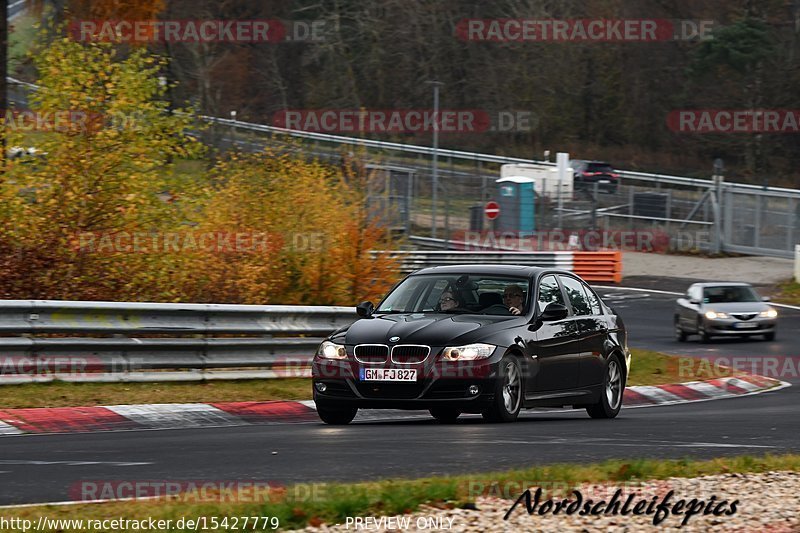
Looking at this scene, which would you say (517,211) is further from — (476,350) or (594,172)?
(476,350)

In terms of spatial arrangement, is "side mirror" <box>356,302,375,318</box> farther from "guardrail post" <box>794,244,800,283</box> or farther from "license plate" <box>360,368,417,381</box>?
"guardrail post" <box>794,244,800,283</box>

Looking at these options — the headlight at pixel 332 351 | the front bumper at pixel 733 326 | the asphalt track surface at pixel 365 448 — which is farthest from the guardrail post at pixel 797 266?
the headlight at pixel 332 351

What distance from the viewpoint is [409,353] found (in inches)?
458

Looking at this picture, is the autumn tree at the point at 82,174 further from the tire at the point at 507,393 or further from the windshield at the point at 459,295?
the tire at the point at 507,393

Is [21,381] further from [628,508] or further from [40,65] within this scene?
[628,508]

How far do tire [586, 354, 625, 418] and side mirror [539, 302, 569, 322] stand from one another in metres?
1.23

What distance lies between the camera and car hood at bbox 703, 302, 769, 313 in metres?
28.7

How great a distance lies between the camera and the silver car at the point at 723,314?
28.6 m

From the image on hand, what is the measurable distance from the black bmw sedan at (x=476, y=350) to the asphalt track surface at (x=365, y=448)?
0.26 meters

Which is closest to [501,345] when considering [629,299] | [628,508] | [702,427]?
[702,427]

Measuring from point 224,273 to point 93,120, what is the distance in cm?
275

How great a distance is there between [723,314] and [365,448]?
20.0 m

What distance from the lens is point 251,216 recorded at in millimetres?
20266

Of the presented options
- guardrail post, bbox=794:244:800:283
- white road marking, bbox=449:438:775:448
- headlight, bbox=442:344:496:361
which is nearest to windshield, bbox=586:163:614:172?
guardrail post, bbox=794:244:800:283
